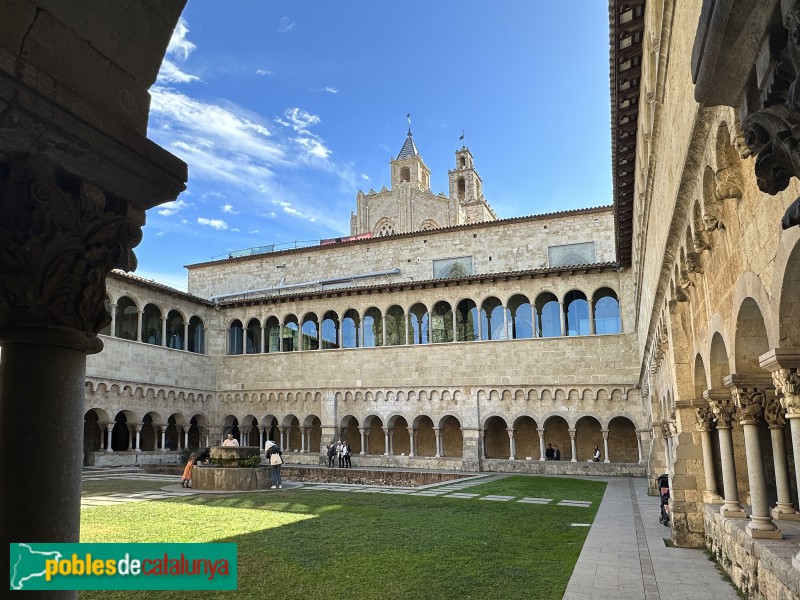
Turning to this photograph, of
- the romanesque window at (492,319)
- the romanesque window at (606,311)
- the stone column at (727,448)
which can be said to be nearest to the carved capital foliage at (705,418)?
the stone column at (727,448)

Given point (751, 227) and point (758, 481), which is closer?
point (751, 227)

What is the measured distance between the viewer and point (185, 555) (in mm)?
3184

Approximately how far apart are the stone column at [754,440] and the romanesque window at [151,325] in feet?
84.7

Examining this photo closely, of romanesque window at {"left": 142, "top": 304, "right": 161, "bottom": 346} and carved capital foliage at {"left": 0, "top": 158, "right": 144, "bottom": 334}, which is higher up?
romanesque window at {"left": 142, "top": 304, "right": 161, "bottom": 346}

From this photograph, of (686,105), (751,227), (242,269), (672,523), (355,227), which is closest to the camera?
(751,227)

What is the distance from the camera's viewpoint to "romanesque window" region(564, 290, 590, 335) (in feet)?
85.9

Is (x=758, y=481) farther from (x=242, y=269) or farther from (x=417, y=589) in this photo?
(x=242, y=269)

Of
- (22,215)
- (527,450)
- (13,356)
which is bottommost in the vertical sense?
(527,450)

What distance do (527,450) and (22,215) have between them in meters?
27.2

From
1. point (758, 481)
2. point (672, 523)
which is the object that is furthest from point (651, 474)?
point (758, 481)

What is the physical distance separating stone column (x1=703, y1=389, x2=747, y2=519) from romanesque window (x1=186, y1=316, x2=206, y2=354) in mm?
26861

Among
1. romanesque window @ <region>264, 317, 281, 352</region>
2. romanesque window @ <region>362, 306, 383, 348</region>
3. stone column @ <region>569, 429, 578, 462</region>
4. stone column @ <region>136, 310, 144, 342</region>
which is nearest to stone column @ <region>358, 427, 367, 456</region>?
romanesque window @ <region>362, 306, 383, 348</region>

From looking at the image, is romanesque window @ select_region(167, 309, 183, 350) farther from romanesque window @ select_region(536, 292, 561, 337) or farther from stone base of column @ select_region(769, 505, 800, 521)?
stone base of column @ select_region(769, 505, 800, 521)

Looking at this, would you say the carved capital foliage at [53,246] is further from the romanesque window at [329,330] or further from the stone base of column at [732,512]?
the romanesque window at [329,330]
